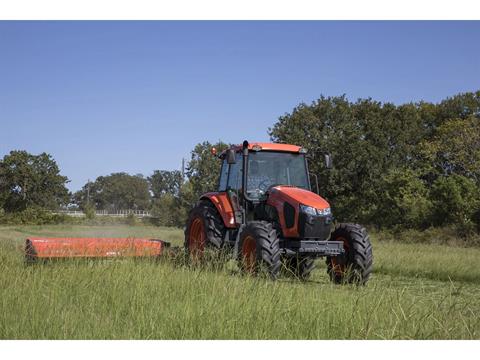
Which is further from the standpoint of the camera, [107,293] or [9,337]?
[107,293]

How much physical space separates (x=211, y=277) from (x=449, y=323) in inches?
119

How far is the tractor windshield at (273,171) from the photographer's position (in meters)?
10.1

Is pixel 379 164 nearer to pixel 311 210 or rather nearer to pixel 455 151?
pixel 455 151

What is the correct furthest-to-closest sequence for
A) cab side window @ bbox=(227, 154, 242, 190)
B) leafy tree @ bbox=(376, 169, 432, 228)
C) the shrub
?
1. leafy tree @ bbox=(376, 169, 432, 228)
2. the shrub
3. cab side window @ bbox=(227, 154, 242, 190)

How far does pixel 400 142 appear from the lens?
35.5m

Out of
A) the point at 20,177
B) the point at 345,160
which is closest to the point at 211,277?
the point at 345,160

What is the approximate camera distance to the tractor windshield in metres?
10.1

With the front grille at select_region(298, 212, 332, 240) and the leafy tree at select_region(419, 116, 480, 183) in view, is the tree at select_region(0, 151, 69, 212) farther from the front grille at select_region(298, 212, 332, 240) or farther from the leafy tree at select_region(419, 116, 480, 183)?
the front grille at select_region(298, 212, 332, 240)

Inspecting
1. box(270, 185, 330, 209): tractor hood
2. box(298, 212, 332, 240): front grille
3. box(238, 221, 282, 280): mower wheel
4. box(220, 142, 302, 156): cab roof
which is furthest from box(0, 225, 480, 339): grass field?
box(220, 142, 302, 156): cab roof

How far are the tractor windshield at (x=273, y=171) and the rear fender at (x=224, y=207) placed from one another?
563mm

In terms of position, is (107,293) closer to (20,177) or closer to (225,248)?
(225,248)

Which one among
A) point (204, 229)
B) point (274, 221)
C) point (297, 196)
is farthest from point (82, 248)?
point (297, 196)

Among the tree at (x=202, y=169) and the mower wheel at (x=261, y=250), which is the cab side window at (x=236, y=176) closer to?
the mower wheel at (x=261, y=250)

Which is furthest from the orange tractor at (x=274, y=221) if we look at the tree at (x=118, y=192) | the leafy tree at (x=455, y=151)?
the tree at (x=118, y=192)
